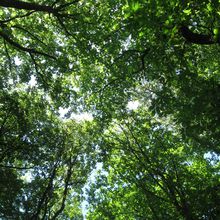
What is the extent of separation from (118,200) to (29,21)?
52.6ft

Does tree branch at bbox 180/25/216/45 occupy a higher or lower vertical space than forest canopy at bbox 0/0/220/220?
lower

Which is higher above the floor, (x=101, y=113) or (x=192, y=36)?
(x=101, y=113)

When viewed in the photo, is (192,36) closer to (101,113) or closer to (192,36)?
(192,36)

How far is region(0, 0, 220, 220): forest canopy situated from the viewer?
1275 cm

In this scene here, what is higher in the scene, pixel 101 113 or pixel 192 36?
pixel 101 113

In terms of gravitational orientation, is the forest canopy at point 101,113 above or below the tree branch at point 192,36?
above

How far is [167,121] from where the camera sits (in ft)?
81.2

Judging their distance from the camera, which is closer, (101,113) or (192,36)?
(192,36)

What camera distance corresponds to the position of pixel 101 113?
19.0m

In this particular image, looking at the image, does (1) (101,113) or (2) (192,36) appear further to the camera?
(1) (101,113)

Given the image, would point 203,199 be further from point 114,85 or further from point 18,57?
point 18,57

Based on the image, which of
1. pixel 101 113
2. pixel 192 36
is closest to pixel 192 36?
pixel 192 36

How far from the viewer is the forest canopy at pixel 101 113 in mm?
12750

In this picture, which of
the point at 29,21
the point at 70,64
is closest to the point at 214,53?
the point at 70,64
